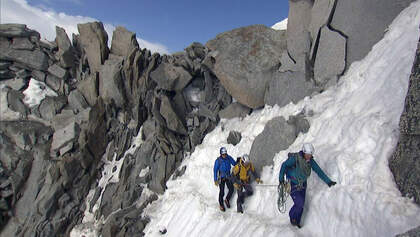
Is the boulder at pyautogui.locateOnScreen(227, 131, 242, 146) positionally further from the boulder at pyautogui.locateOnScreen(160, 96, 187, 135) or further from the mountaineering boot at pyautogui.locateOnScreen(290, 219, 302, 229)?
the mountaineering boot at pyautogui.locateOnScreen(290, 219, 302, 229)

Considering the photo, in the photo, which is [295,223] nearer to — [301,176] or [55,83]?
[301,176]

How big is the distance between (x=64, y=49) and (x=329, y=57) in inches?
845

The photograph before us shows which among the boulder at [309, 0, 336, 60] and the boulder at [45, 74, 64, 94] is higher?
the boulder at [309, 0, 336, 60]

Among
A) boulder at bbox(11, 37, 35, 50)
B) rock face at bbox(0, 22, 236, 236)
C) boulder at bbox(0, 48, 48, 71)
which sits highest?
boulder at bbox(11, 37, 35, 50)

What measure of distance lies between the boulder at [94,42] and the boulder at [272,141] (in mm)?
16045

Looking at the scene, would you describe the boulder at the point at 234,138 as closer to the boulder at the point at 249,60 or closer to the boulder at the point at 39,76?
the boulder at the point at 249,60

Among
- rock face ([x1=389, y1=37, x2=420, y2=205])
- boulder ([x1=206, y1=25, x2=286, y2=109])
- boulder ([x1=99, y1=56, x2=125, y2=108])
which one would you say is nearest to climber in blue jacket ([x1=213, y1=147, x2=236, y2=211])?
rock face ([x1=389, y1=37, x2=420, y2=205])

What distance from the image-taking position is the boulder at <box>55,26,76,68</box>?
22.5 metres

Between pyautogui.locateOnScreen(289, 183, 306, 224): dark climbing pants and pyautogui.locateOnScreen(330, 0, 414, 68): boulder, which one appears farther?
pyautogui.locateOnScreen(330, 0, 414, 68): boulder

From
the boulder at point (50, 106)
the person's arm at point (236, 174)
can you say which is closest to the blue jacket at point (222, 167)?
the person's arm at point (236, 174)

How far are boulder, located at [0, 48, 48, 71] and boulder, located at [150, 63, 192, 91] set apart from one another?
1102 cm

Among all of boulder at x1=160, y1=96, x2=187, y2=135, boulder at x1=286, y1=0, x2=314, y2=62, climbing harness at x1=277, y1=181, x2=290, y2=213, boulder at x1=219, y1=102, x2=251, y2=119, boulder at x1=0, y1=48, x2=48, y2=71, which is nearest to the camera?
climbing harness at x1=277, y1=181, x2=290, y2=213

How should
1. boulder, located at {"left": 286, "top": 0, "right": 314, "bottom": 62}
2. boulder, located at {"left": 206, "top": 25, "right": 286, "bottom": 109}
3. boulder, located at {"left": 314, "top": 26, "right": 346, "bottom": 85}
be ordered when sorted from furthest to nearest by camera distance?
boulder, located at {"left": 206, "top": 25, "right": 286, "bottom": 109} → boulder, located at {"left": 286, "top": 0, "right": 314, "bottom": 62} → boulder, located at {"left": 314, "top": 26, "right": 346, "bottom": 85}

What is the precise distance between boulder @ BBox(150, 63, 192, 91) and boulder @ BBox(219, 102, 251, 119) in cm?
382
